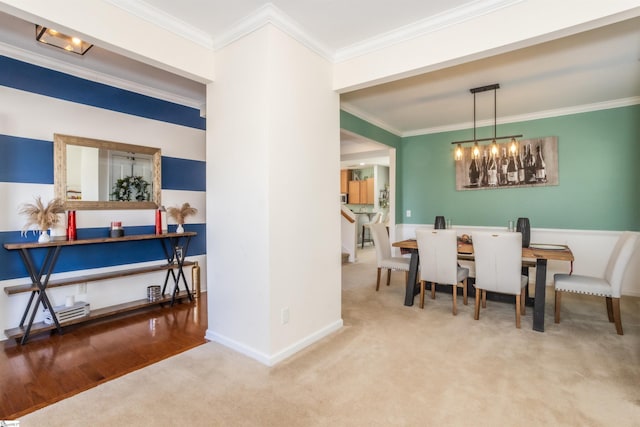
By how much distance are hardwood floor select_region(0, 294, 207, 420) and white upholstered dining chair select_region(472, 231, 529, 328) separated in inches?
109

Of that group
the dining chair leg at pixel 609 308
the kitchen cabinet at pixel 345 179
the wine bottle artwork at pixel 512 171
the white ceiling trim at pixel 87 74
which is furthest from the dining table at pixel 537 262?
the kitchen cabinet at pixel 345 179

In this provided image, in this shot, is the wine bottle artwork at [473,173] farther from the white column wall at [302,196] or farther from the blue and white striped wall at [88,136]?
the blue and white striped wall at [88,136]

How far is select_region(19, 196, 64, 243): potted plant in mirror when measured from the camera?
2.84m

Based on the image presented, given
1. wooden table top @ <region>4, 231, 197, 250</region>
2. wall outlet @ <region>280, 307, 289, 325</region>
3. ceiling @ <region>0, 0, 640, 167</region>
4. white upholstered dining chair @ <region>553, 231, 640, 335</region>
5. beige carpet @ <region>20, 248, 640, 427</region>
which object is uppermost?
ceiling @ <region>0, 0, 640, 167</region>

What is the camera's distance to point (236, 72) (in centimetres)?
260

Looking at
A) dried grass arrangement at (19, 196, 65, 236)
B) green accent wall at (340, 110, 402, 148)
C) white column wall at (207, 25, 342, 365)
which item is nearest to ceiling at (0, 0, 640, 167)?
green accent wall at (340, 110, 402, 148)

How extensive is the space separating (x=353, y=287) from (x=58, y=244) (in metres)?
3.45

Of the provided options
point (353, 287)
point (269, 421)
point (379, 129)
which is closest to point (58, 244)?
point (269, 421)

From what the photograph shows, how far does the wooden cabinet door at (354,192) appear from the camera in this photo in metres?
10.5

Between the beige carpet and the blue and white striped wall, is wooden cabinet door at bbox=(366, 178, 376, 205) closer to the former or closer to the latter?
the blue and white striped wall

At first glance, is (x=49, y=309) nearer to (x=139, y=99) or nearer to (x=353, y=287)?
(x=139, y=99)

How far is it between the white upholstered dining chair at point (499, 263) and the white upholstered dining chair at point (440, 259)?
0.23 meters

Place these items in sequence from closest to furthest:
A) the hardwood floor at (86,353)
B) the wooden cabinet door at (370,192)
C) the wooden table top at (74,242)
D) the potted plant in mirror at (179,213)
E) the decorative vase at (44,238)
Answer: the hardwood floor at (86,353)
the wooden table top at (74,242)
the decorative vase at (44,238)
the potted plant in mirror at (179,213)
the wooden cabinet door at (370,192)

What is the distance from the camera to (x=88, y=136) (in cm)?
329
